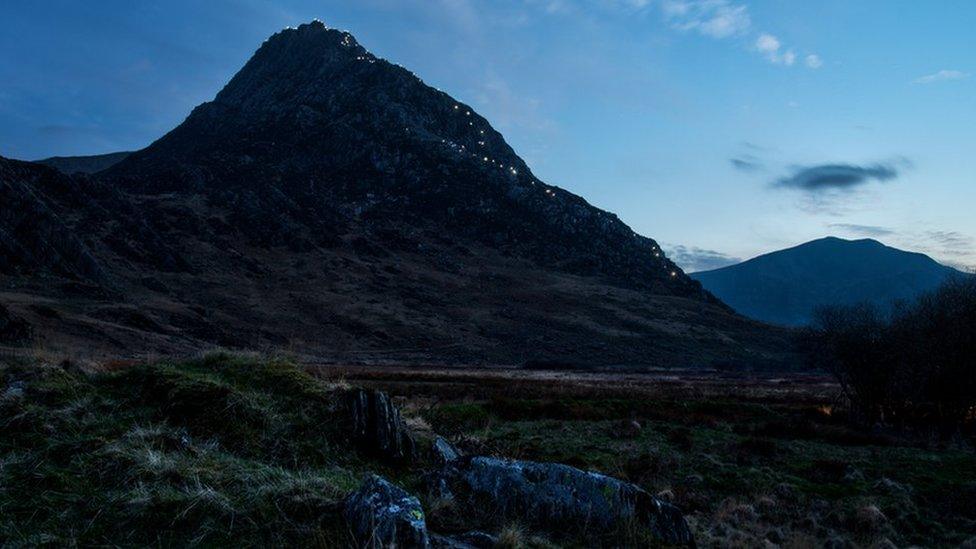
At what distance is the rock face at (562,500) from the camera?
800cm

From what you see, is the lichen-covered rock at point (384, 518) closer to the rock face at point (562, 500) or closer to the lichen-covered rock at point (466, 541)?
the lichen-covered rock at point (466, 541)

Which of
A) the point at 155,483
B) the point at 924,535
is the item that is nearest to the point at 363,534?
the point at 155,483

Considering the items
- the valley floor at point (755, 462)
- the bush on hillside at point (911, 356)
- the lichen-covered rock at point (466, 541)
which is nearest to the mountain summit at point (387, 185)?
the valley floor at point (755, 462)

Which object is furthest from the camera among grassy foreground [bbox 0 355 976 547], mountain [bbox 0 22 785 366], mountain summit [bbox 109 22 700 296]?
mountain summit [bbox 109 22 700 296]

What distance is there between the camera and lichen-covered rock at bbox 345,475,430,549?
596 cm

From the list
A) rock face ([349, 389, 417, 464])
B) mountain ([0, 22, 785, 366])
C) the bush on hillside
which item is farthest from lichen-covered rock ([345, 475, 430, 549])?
mountain ([0, 22, 785, 366])

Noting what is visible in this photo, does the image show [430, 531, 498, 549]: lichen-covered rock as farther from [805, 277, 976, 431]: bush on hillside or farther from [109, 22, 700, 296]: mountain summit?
[109, 22, 700, 296]: mountain summit

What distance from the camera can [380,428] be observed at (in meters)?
10.0

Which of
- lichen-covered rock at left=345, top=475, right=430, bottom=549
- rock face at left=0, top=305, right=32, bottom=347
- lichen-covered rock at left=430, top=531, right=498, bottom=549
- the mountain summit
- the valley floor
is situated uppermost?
the mountain summit

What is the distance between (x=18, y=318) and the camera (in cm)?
4569

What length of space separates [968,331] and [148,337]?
65.4 metres

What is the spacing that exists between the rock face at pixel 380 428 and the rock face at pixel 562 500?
1.50m

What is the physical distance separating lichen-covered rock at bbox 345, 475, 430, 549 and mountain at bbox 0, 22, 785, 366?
5074 centimetres

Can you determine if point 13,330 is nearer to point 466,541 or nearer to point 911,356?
point 466,541
